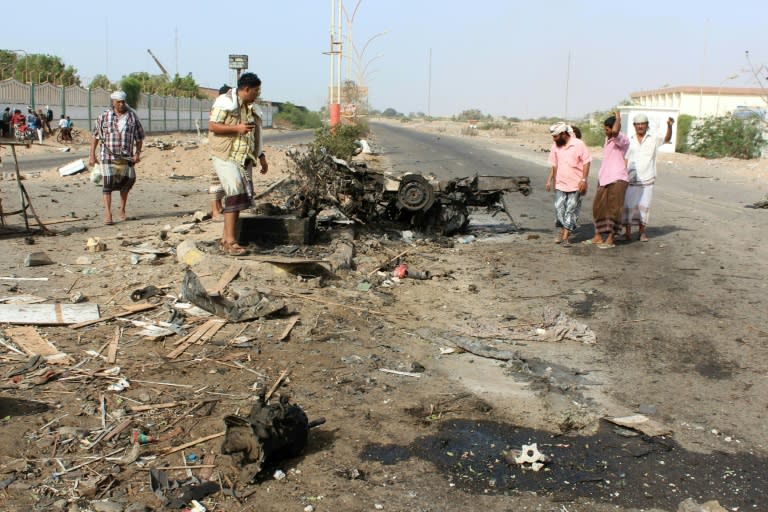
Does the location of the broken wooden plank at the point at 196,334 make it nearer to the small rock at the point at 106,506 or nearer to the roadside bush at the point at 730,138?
the small rock at the point at 106,506

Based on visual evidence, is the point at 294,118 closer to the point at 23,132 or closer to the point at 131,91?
the point at 131,91

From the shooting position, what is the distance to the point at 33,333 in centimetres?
519

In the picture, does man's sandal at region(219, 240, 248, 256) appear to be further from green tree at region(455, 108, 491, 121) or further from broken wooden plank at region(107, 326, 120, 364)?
green tree at region(455, 108, 491, 121)

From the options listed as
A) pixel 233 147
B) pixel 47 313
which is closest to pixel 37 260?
pixel 47 313

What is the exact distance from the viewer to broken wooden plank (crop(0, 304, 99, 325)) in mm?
5383

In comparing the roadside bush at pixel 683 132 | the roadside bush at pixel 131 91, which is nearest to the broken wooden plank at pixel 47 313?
the roadside bush at pixel 683 132

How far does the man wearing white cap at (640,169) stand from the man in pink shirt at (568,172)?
640 mm

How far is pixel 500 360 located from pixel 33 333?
3.27 meters

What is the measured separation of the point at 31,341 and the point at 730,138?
95.5 ft

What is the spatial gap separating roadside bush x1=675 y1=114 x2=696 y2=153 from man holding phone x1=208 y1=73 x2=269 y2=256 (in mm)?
29089

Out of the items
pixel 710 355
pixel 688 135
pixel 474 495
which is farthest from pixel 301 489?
pixel 688 135

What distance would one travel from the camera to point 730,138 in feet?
94.9

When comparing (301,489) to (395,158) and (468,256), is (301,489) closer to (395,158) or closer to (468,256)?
(468,256)

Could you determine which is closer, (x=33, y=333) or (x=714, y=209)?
(x=33, y=333)
